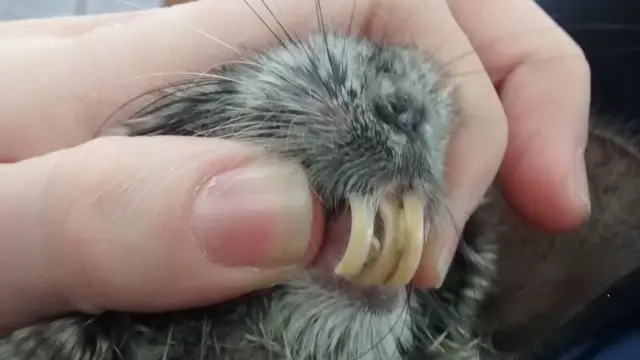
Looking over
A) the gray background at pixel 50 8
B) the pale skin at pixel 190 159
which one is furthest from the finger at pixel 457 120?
the gray background at pixel 50 8

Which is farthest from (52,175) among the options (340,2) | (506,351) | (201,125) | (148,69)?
(506,351)

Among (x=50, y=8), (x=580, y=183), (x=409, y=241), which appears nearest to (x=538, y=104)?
(x=580, y=183)

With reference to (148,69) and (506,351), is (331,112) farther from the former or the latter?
(506,351)

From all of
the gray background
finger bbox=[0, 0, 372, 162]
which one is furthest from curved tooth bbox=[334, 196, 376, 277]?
the gray background

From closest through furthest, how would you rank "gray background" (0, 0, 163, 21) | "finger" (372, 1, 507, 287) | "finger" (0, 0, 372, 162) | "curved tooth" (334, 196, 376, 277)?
1. "curved tooth" (334, 196, 376, 277)
2. "finger" (372, 1, 507, 287)
3. "finger" (0, 0, 372, 162)
4. "gray background" (0, 0, 163, 21)

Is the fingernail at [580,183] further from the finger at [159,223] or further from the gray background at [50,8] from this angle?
the gray background at [50,8]

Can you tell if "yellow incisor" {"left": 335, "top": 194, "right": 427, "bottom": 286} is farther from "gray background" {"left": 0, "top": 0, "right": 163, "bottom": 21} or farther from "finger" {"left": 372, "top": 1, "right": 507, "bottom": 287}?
"gray background" {"left": 0, "top": 0, "right": 163, "bottom": 21}

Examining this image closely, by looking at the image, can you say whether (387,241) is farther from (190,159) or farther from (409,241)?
(190,159)

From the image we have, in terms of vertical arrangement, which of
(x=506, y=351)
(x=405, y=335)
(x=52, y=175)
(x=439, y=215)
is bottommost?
(x=506, y=351)
